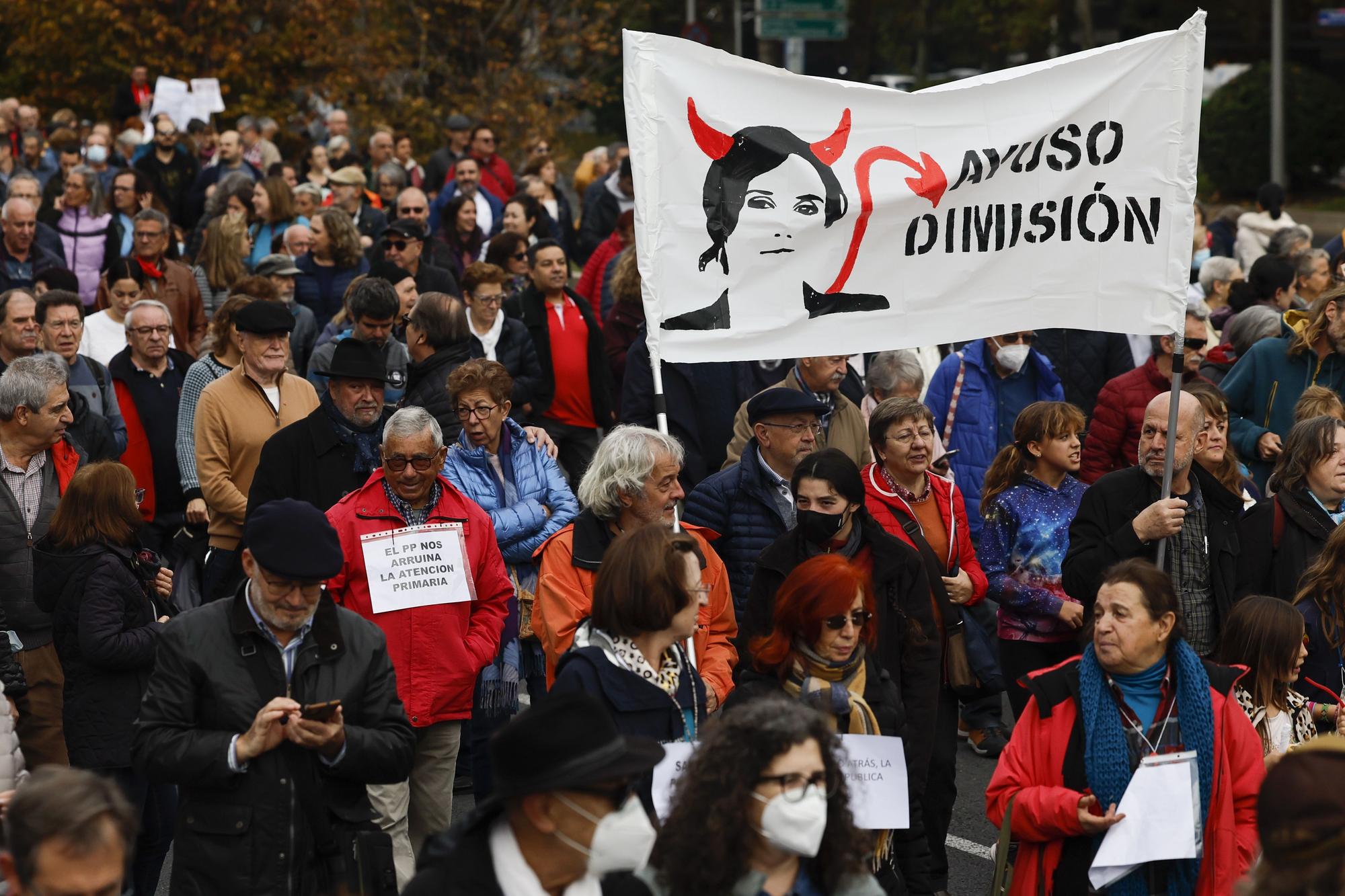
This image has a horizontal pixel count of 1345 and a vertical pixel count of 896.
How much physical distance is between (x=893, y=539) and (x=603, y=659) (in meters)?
1.47

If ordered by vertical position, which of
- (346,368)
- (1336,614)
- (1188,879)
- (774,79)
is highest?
(774,79)

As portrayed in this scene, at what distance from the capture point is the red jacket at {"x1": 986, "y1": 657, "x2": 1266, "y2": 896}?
518cm

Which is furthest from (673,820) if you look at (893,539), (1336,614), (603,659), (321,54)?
(321,54)

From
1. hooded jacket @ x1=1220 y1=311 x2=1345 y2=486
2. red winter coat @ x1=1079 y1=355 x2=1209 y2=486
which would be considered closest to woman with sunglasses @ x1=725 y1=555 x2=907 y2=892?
red winter coat @ x1=1079 y1=355 x2=1209 y2=486

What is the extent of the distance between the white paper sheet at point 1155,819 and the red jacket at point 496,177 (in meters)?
14.1

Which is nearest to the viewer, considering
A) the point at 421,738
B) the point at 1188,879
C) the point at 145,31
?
the point at 1188,879

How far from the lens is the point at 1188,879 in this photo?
519cm

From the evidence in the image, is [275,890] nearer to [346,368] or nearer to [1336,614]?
[346,368]

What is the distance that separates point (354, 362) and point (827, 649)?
286cm

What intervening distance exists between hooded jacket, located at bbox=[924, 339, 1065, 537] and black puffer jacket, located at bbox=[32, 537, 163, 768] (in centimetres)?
457

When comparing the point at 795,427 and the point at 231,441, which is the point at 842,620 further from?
the point at 231,441

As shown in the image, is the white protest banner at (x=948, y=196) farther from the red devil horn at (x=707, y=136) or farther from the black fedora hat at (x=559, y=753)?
the black fedora hat at (x=559, y=753)

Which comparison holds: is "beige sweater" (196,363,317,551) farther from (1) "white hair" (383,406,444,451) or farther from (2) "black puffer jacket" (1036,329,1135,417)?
(2) "black puffer jacket" (1036,329,1135,417)

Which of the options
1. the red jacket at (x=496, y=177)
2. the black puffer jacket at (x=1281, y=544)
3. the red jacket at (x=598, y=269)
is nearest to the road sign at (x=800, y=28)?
the red jacket at (x=496, y=177)
